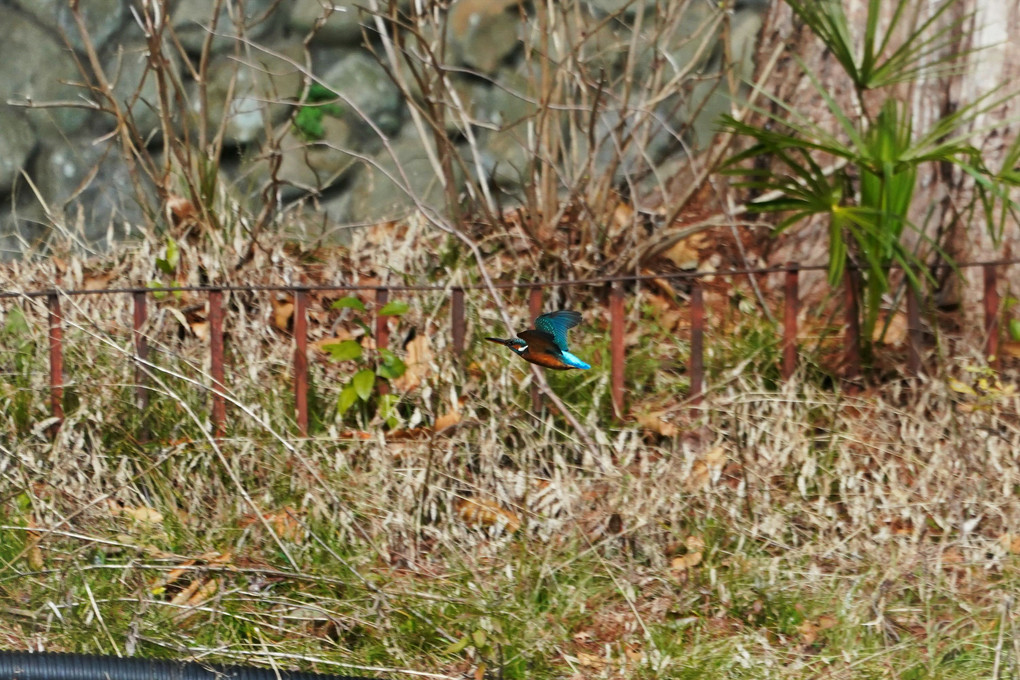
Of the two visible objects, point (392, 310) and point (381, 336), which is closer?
point (392, 310)

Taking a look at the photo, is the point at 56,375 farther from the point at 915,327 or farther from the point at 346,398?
the point at 915,327

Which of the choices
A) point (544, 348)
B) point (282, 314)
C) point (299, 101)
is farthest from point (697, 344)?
point (299, 101)

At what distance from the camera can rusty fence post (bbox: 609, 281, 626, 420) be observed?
155 inches

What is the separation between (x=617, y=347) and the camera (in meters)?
3.99

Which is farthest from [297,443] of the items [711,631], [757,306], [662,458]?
[757,306]

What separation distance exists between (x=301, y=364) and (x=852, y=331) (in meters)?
1.94

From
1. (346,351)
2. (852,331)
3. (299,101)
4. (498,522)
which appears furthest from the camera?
(299,101)

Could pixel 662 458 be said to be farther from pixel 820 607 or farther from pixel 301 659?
pixel 301 659

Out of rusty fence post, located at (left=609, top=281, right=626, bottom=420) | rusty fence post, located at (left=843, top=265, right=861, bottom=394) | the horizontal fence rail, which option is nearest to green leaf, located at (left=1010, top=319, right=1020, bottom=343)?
the horizontal fence rail

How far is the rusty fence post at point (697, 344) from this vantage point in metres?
4.00

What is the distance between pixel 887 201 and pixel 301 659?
239 centimetres

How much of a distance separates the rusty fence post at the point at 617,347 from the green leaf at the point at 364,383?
824 millimetres

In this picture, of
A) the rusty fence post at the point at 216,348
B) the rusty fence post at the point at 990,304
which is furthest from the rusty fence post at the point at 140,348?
the rusty fence post at the point at 990,304

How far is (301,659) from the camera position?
3.02m
